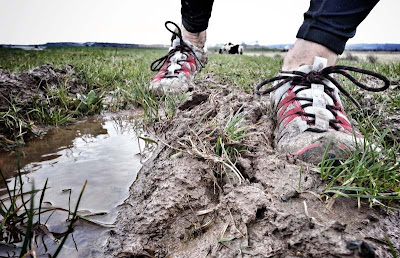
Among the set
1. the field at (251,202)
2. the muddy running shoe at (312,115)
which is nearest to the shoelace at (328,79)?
the muddy running shoe at (312,115)

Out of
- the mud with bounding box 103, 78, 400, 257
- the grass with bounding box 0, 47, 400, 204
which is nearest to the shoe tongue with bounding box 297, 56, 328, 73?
the grass with bounding box 0, 47, 400, 204

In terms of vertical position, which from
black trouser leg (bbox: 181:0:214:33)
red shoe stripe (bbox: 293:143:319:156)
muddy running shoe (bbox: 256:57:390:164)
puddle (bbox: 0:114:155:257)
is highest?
black trouser leg (bbox: 181:0:214:33)

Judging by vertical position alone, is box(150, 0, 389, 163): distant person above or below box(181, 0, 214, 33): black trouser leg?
below

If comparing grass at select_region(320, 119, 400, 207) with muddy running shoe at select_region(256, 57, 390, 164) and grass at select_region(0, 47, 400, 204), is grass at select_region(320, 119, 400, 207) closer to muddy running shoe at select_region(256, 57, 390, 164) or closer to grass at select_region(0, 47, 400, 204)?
grass at select_region(0, 47, 400, 204)

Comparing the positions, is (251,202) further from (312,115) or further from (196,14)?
(196,14)

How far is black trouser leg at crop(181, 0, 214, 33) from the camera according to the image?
288 cm

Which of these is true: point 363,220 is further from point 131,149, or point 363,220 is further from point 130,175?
point 131,149

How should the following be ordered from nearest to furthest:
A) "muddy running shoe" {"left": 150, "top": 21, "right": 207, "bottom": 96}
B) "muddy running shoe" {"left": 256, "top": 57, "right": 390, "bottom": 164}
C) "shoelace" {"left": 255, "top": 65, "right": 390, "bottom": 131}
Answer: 1. "muddy running shoe" {"left": 256, "top": 57, "right": 390, "bottom": 164}
2. "shoelace" {"left": 255, "top": 65, "right": 390, "bottom": 131}
3. "muddy running shoe" {"left": 150, "top": 21, "right": 207, "bottom": 96}

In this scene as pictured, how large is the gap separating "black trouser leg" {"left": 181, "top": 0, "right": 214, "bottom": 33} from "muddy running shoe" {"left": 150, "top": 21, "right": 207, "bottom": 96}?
143 mm

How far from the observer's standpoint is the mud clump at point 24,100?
1847mm

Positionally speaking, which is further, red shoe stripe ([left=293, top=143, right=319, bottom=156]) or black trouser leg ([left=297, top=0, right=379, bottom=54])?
black trouser leg ([left=297, top=0, right=379, bottom=54])

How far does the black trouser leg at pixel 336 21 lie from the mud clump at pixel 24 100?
1.84 metres

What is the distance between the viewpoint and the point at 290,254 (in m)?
0.80

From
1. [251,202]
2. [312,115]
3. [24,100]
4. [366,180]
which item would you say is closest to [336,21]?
[312,115]
